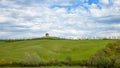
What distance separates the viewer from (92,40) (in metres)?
149

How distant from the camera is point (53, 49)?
133000mm

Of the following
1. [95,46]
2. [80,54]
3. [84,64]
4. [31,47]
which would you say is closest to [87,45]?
[95,46]

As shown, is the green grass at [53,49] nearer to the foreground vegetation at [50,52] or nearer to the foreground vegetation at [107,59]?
the foreground vegetation at [50,52]

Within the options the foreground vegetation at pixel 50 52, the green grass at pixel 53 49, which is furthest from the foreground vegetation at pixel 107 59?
the green grass at pixel 53 49

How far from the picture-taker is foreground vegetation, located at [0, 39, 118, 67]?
104 m

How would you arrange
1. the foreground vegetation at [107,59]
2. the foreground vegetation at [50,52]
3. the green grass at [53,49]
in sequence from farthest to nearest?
1. the green grass at [53,49]
2. the foreground vegetation at [50,52]
3. the foreground vegetation at [107,59]

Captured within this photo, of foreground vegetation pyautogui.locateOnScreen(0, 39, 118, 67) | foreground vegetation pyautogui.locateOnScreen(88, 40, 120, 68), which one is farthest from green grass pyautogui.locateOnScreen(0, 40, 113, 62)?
foreground vegetation pyautogui.locateOnScreen(88, 40, 120, 68)

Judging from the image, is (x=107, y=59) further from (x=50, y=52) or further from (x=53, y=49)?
(x=53, y=49)

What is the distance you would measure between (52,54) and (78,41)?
26.0 metres

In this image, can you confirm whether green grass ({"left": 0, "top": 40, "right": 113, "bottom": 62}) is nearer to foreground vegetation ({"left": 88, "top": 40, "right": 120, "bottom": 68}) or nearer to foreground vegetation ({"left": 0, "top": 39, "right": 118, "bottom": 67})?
foreground vegetation ({"left": 0, "top": 39, "right": 118, "bottom": 67})

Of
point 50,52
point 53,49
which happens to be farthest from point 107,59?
point 53,49

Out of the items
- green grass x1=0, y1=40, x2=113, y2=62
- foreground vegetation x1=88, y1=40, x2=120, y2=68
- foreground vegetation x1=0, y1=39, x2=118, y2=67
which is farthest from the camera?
green grass x1=0, y1=40, x2=113, y2=62

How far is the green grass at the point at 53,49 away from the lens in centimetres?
11912

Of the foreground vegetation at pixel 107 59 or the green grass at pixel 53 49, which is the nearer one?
the foreground vegetation at pixel 107 59
